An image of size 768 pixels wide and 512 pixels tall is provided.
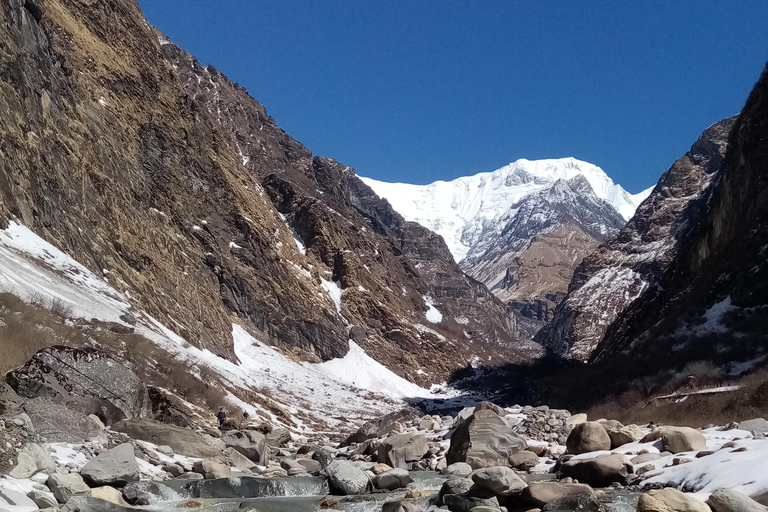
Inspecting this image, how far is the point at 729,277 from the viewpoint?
40.3m

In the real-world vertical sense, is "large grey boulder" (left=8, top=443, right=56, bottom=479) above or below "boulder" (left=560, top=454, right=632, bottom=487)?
below

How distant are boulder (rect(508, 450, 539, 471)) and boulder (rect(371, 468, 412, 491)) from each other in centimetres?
309

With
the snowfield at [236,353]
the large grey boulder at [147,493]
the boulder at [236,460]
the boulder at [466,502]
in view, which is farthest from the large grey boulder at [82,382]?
the boulder at [466,502]

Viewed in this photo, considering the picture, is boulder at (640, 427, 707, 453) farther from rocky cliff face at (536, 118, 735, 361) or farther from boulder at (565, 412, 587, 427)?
rocky cliff face at (536, 118, 735, 361)

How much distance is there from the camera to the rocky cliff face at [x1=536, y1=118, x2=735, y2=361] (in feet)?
453

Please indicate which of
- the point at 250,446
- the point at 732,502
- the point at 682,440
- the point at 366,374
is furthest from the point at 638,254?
the point at 732,502

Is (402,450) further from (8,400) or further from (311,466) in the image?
(8,400)

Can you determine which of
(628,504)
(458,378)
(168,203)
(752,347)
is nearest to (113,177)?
(168,203)

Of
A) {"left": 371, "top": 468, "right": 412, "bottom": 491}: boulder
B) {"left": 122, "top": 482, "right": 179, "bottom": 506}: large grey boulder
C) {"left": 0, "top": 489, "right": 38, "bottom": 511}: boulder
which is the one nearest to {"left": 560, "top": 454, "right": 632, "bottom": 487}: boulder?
{"left": 371, "top": 468, "right": 412, "bottom": 491}: boulder

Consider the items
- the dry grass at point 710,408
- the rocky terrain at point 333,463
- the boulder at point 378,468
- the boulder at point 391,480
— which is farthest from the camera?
the boulder at point 378,468

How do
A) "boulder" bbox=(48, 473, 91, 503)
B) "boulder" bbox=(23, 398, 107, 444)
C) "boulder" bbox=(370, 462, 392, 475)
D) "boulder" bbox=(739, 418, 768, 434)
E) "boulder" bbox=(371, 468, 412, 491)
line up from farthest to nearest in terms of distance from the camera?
"boulder" bbox=(370, 462, 392, 475) → "boulder" bbox=(371, 468, 412, 491) → "boulder" bbox=(23, 398, 107, 444) → "boulder" bbox=(739, 418, 768, 434) → "boulder" bbox=(48, 473, 91, 503)

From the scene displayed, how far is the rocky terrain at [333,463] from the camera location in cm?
1177

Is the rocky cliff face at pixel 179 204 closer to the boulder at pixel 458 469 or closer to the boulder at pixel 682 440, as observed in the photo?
the boulder at pixel 458 469

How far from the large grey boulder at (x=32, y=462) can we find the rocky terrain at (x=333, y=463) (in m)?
0.03
